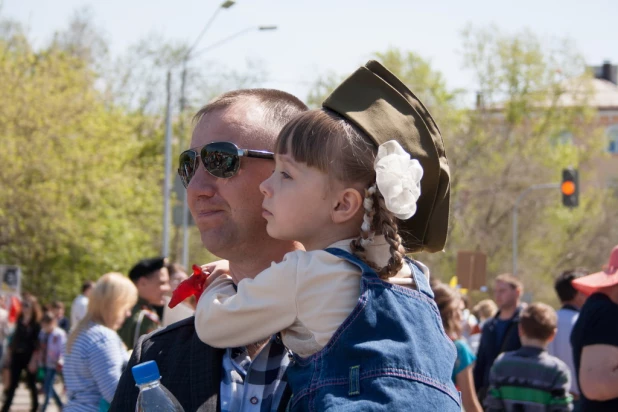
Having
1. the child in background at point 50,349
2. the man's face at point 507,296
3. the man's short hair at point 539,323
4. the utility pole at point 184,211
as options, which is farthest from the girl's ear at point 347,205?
the utility pole at point 184,211

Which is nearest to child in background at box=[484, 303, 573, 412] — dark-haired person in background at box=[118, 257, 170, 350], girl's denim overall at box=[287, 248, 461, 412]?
dark-haired person in background at box=[118, 257, 170, 350]

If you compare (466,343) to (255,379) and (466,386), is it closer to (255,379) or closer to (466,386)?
(466,386)

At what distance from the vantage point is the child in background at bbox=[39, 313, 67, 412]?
14.9 meters

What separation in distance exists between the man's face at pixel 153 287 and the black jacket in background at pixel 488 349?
3167mm

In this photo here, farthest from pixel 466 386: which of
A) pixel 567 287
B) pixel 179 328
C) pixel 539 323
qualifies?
pixel 179 328

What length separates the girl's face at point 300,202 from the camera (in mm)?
2158

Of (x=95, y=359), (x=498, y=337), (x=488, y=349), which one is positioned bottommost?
(x=488, y=349)

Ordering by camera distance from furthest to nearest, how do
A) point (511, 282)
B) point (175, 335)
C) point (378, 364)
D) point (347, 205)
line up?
point (511, 282) < point (175, 335) < point (347, 205) < point (378, 364)

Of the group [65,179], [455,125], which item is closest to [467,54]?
[455,125]

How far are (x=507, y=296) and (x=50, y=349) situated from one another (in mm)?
8384

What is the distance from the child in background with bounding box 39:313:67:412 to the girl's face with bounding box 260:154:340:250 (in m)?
13.1

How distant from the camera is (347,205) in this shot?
85.0 inches

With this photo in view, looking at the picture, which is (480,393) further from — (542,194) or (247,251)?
(542,194)

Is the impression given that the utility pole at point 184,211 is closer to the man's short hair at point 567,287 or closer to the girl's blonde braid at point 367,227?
the man's short hair at point 567,287
